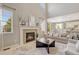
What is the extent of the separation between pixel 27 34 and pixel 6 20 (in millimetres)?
505

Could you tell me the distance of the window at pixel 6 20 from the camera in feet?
7.59

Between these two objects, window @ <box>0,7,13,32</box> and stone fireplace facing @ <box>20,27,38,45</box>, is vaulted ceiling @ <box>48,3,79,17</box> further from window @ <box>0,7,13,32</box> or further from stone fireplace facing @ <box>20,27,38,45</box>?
window @ <box>0,7,13,32</box>

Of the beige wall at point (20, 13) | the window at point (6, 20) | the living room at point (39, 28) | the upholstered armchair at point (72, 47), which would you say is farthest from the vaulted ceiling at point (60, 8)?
the window at point (6, 20)

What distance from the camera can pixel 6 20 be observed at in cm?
234

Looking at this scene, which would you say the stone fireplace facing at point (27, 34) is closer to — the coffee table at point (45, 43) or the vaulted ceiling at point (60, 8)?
the coffee table at point (45, 43)

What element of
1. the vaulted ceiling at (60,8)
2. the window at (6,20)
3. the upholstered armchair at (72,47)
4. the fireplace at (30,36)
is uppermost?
the vaulted ceiling at (60,8)

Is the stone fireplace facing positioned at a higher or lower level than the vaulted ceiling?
lower

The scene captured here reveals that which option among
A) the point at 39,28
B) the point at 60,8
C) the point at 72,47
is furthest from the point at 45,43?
the point at 60,8

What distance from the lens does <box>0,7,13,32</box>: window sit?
2.31 m

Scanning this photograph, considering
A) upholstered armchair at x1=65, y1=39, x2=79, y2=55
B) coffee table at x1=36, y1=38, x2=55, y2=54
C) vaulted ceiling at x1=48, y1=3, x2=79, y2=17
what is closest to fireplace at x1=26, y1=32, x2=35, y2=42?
coffee table at x1=36, y1=38, x2=55, y2=54

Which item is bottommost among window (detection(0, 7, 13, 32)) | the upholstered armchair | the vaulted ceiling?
the upholstered armchair

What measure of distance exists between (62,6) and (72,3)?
0.21 metres
